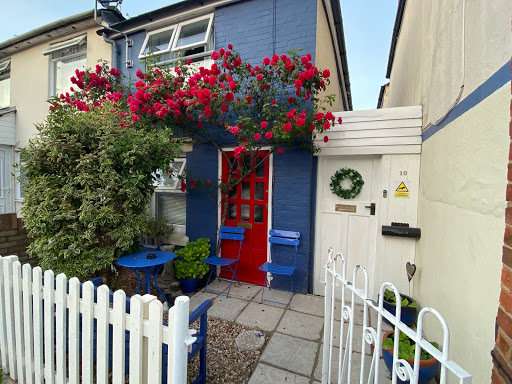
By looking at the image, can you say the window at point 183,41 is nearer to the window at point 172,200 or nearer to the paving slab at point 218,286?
the window at point 172,200

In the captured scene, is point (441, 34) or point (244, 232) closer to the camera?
point (441, 34)

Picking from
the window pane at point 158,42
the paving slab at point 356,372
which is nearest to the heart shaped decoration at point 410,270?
the paving slab at point 356,372

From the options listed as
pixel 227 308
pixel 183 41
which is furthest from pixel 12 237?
pixel 183 41

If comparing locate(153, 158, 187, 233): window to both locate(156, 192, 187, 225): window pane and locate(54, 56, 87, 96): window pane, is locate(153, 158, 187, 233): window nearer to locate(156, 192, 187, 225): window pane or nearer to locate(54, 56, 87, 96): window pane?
locate(156, 192, 187, 225): window pane

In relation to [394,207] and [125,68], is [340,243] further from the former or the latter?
[125,68]

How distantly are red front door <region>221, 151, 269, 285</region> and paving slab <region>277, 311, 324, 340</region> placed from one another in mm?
1117

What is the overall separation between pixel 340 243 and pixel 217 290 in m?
2.10

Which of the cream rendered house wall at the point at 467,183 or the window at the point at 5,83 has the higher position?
the window at the point at 5,83

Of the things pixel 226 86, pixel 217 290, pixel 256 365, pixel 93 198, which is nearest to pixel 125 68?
pixel 226 86

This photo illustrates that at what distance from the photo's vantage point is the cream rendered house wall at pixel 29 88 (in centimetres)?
688

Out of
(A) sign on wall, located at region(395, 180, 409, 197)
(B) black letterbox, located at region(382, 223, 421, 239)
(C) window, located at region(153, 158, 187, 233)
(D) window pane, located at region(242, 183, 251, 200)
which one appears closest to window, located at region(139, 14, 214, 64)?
(C) window, located at region(153, 158, 187, 233)

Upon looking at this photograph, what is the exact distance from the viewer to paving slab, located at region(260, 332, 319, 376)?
2.43 metres

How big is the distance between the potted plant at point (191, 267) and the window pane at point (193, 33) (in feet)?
12.6

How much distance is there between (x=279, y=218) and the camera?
413 centimetres
